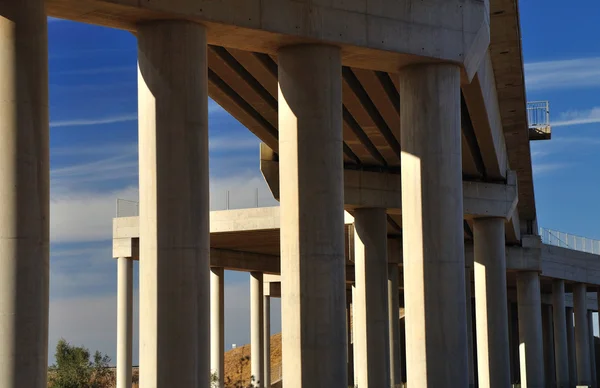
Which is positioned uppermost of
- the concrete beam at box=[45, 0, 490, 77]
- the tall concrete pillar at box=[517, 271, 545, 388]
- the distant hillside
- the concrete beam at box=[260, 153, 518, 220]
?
the concrete beam at box=[45, 0, 490, 77]

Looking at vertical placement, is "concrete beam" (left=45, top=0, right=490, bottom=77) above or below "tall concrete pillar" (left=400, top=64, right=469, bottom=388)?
above

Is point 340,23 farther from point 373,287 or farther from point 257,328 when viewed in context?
point 257,328

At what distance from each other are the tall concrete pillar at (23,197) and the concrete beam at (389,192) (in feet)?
70.0

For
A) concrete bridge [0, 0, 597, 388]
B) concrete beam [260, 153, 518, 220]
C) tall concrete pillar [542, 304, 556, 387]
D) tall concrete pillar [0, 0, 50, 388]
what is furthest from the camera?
tall concrete pillar [542, 304, 556, 387]

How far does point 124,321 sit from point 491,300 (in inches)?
701

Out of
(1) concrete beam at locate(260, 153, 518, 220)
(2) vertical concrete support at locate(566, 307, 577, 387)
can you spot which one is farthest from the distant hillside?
(1) concrete beam at locate(260, 153, 518, 220)

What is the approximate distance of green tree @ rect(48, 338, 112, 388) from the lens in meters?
48.3

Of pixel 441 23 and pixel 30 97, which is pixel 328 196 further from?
pixel 30 97

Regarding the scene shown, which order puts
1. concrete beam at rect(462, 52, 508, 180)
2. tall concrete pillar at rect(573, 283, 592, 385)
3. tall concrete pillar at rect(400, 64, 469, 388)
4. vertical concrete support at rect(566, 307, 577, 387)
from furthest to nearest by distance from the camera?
vertical concrete support at rect(566, 307, 577, 387), tall concrete pillar at rect(573, 283, 592, 385), concrete beam at rect(462, 52, 508, 180), tall concrete pillar at rect(400, 64, 469, 388)

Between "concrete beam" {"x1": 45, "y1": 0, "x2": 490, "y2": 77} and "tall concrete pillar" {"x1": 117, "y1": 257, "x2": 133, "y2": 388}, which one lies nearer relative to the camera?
"concrete beam" {"x1": 45, "y1": 0, "x2": 490, "y2": 77}

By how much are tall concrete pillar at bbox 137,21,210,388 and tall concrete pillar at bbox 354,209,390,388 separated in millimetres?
21559

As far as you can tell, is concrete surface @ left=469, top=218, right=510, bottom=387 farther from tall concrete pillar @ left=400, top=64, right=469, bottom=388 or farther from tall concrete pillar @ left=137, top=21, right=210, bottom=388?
tall concrete pillar @ left=137, top=21, right=210, bottom=388

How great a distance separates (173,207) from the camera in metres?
18.7

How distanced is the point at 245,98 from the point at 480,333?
61.8 feet
